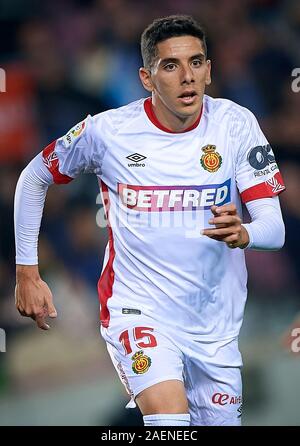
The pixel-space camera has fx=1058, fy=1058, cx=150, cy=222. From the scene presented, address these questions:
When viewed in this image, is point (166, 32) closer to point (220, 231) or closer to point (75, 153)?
point (75, 153)

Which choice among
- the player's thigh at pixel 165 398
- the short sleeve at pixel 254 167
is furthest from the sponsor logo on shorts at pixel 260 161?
the player's thigh at pixel 165 398

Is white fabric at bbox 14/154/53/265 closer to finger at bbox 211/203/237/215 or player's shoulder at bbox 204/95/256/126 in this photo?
player's shoulder at bbox 204/95/256/126

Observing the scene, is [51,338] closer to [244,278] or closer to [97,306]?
[97,306]

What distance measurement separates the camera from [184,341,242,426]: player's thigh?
5562 mm

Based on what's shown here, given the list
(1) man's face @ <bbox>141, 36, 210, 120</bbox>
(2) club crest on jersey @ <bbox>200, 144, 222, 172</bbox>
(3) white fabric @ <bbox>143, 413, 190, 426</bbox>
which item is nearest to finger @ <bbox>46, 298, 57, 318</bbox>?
(3) white fabric @ <bbox>143, 413, 190, 426</bbox>

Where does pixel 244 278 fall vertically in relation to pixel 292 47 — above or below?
below

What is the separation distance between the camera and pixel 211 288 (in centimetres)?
552

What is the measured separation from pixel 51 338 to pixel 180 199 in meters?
2.63

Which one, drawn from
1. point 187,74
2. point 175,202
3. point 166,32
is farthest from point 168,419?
point 166,32

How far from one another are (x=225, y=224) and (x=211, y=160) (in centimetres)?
81

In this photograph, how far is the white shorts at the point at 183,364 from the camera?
520cm
